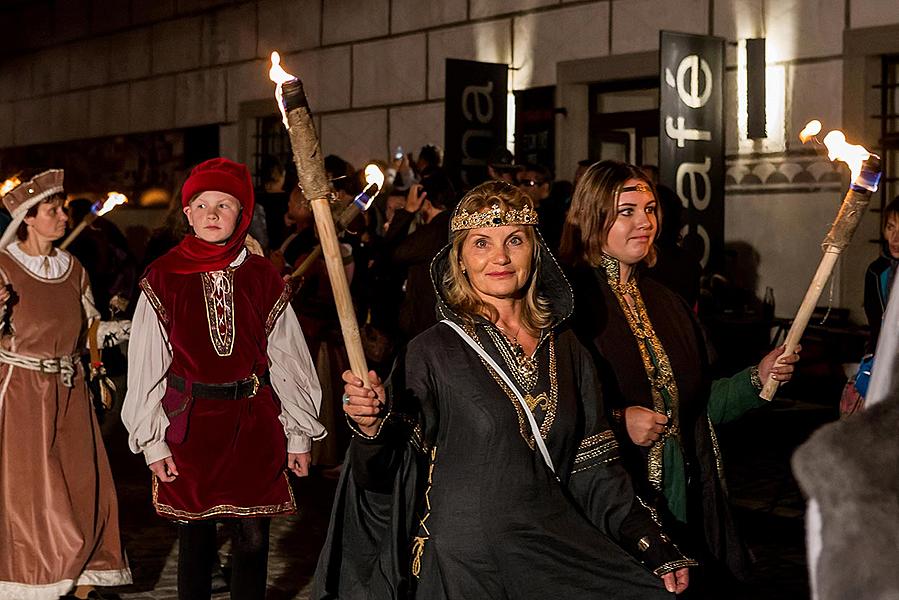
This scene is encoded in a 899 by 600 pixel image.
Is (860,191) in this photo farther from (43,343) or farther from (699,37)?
(699,37)

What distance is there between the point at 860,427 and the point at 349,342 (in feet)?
5.54

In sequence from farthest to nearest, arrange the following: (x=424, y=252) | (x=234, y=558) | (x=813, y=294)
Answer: (x=424, y=252), (x=234, y=558), (x=813, y=294)

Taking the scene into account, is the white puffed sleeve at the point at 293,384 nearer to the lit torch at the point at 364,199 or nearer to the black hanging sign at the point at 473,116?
the lit torch at the point at 364,199

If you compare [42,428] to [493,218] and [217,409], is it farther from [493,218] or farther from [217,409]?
[493,218]

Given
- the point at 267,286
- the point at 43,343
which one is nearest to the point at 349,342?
the point at 267,286

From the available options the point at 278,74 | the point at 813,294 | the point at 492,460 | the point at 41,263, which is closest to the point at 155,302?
the point at 41,263

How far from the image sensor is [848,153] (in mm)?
4629

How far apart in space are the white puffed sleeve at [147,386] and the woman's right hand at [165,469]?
0.06 ft

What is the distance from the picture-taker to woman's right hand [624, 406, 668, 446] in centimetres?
461

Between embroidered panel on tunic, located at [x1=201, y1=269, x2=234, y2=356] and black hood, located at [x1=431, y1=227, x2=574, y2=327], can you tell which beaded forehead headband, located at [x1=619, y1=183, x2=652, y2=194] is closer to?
black hood, located at [x1=431, y1=227, x2=574, y2=327]

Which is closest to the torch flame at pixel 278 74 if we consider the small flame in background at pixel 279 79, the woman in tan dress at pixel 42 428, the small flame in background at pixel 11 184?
the small flame in background at pixel 279 79

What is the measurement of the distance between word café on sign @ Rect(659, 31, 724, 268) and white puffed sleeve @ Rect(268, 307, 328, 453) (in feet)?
18.8

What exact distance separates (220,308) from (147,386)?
404 mm

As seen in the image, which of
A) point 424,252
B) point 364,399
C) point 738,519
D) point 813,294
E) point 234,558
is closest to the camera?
point 364,399
